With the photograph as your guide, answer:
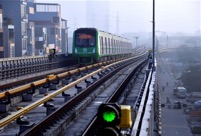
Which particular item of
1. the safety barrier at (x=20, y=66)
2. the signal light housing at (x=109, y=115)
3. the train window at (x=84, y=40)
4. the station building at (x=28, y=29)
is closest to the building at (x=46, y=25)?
the station building at (x=28, y=29)

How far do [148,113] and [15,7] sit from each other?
58955 mm

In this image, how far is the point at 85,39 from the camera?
33.1 meters

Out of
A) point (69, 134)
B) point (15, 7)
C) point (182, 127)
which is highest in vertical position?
point (15, 7)

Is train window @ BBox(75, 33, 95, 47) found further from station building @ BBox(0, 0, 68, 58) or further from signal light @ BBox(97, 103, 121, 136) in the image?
signal light @ BBox(97, 103, 121, 136)

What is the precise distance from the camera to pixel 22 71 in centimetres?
2566

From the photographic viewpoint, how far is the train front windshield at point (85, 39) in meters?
32.8

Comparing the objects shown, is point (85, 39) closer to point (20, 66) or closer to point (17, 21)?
point (20, 66)

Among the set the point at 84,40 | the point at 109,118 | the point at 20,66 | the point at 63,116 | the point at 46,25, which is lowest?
the point at 63,116

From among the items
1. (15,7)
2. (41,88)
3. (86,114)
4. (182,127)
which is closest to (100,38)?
(182,127)

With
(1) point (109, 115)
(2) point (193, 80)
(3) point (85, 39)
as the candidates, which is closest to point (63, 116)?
(1) point (109, 115)

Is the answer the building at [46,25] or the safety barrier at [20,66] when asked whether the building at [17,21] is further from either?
the safety barrier at [20,66]

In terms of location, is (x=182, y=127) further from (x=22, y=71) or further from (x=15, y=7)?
(x=15, y=7)

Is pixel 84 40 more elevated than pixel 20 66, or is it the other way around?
pixel 84 40

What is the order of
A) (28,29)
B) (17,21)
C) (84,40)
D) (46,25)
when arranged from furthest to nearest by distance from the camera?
(46,25), (28,29), (17,21), (84,40)
